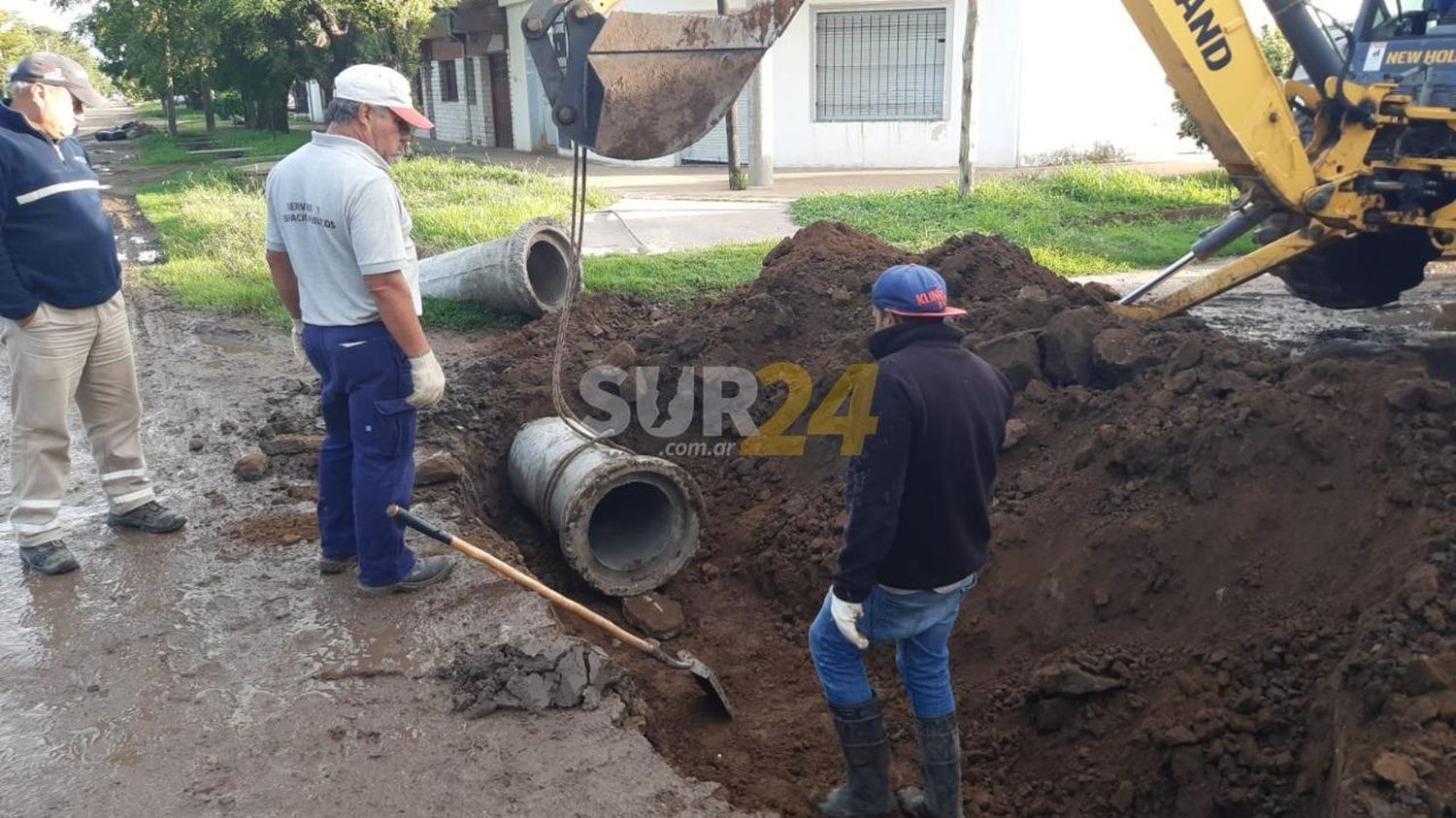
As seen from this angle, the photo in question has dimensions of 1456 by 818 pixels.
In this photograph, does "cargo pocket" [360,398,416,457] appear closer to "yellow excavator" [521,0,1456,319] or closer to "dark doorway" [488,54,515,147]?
"yellow excavator" [521,0,1456,319]

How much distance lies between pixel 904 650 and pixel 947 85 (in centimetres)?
1768

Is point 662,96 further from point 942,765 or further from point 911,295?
point 942,765

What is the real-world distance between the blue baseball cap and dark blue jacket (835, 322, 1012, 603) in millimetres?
47

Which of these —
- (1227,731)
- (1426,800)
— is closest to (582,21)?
(1227,731)

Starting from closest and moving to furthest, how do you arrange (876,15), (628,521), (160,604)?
(160,604)
(628,521)
(876,15)

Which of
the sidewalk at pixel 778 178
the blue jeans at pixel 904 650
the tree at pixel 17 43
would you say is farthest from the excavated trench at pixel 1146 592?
the tree at pixel 17 43

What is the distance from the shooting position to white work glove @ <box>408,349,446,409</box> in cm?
451

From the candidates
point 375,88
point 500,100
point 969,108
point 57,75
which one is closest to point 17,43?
point 500,100

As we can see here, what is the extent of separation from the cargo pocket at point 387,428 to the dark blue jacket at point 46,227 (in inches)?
64.6

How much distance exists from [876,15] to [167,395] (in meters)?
15.8

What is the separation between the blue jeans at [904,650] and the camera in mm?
3559

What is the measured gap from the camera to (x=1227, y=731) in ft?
11.9

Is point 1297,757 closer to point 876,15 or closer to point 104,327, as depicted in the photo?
point 104,327

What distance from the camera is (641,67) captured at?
15.1 feet
